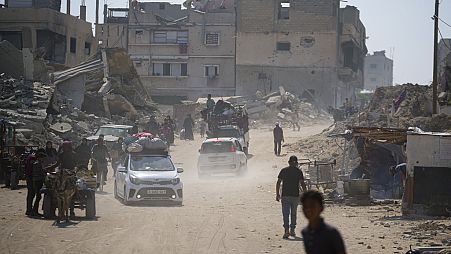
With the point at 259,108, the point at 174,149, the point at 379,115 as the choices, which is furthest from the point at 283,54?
the point at 379,115

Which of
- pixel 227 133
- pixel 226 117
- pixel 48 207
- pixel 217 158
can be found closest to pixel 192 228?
pixel 48 207

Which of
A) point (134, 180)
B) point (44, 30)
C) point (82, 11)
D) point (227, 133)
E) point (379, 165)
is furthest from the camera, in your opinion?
point (82, 11)

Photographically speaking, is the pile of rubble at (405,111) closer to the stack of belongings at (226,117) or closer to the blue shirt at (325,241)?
the stack of belongings at (226,117)

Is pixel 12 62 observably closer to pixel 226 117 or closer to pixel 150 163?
pixel 226 117

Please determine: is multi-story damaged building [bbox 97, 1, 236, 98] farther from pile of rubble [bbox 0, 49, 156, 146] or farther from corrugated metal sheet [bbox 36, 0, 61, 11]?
pile of rubble [bbox 0, 49, 156, 146]

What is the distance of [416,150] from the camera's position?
1952 centimetres

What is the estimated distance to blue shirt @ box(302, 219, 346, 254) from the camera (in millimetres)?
7246

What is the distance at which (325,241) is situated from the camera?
7.29 meters

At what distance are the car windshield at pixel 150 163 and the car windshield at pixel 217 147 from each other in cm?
850

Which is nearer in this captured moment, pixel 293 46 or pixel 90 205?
pixel 90 205

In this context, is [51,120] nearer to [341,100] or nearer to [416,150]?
[416,150]

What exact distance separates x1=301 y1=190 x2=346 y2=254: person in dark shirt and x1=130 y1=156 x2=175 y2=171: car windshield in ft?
51.9

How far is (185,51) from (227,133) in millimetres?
43602

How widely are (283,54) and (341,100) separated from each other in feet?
29.2
